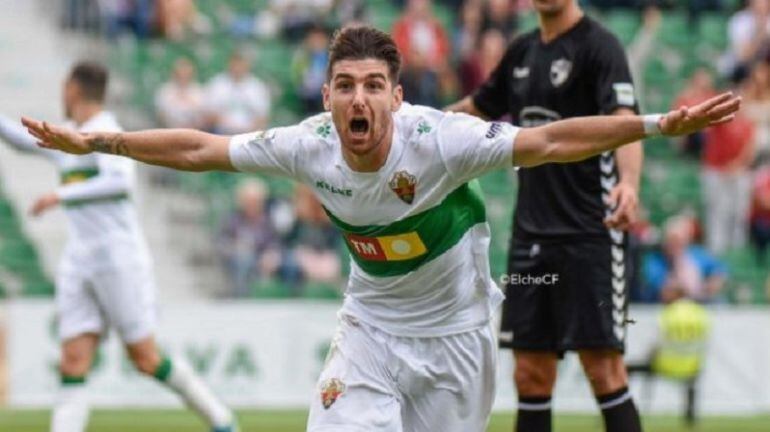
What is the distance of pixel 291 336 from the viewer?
17438 millimetres

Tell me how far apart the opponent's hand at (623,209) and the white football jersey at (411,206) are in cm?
71

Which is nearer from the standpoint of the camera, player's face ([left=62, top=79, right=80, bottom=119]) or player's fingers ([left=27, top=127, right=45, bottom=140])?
player's fingers ([left=27, top=127, right=45, bottom=140])

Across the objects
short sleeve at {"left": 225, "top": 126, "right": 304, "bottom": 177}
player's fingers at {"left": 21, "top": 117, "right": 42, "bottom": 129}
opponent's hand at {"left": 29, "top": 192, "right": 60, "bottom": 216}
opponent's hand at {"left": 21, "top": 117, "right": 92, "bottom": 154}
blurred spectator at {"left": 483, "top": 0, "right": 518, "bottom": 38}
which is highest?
blurred spectator at {"left": 483, "top": 0, "right": 518, "bottom": 38}

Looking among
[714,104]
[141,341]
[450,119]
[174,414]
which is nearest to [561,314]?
[450,119]

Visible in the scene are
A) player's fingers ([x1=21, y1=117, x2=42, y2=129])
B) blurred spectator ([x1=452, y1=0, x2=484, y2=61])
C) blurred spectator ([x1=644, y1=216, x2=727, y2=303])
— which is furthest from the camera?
blurred spectator ([x1=452, y1=0, x2=484, y2=61])

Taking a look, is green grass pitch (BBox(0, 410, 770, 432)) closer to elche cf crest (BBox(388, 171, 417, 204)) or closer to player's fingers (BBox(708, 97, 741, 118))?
elche cf crest (BBox(388, 171, 417, 204))

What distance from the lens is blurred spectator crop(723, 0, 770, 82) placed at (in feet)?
69.7

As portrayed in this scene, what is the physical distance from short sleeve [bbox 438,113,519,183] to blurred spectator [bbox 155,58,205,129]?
40.4ft

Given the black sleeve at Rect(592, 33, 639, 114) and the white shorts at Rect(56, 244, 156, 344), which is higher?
the black sleeve at Rect(592, 33, 639, 114)

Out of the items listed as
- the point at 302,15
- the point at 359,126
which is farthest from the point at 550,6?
the point at 302,15

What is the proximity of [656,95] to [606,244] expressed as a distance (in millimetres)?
13028

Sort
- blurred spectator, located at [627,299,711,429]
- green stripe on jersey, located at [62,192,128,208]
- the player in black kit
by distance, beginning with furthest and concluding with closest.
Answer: blurred spectator, located at [627,299,711,429] → green stripe on jersey, located at [62,192,128,208] → the player in black kit

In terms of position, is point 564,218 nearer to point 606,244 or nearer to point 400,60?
point 606,244

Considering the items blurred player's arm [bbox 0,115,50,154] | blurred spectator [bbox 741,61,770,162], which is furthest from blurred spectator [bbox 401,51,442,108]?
blurred player's arm [bbox 0,115,50,154]
